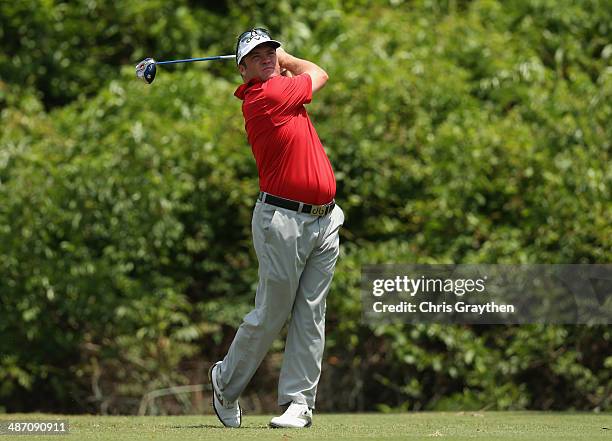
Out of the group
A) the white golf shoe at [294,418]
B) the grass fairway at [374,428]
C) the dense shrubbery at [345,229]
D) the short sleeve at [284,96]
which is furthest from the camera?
the dense shrubbery at [345,229]

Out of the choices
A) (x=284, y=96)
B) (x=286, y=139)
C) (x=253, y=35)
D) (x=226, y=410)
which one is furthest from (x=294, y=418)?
(x=253, y=35)

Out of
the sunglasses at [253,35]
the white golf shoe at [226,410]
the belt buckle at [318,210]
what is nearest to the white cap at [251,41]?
the sunglasses at [253,35]

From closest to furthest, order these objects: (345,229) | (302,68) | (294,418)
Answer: (294,418) → (302,68) → (345,229)

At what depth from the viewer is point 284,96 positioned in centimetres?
529

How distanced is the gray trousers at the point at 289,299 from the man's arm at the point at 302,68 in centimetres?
64

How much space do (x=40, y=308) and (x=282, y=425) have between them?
11.7 ft

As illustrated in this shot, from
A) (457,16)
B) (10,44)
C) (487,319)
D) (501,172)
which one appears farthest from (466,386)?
(10,44)

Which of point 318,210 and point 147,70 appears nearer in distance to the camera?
point 318,210

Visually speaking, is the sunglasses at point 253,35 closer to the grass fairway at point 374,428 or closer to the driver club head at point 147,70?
the driver club head at point 147,70

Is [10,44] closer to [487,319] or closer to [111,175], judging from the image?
[111,175]

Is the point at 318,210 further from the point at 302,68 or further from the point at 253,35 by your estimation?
the point at 253,35

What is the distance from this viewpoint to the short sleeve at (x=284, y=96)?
17.3 feet

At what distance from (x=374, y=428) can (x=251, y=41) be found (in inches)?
73.9

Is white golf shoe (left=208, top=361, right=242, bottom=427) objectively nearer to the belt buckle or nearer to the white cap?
the belt buckle
